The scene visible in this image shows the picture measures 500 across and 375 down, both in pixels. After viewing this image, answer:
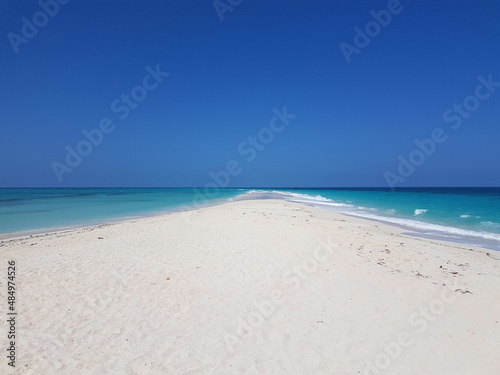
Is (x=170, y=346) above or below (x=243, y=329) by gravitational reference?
above

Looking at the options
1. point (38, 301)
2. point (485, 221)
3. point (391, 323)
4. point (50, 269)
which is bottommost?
point (485, 221)

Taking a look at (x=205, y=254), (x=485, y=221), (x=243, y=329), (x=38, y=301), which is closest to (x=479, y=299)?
(x=243, y=329)

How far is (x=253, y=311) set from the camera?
556 centimetres

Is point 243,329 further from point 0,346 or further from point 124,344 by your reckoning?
point 0,346

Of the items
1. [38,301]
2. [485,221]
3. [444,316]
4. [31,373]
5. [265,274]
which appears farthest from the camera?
[485,221]

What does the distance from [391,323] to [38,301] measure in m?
7.30

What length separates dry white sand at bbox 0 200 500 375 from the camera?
13.5 feet

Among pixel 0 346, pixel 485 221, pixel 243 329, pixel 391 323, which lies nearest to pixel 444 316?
pixel 391 323

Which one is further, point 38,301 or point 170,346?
point 38,301

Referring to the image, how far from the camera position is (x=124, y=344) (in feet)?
14.5

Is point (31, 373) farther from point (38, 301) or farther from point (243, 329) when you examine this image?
point (243, 329)

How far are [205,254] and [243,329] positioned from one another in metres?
4.51

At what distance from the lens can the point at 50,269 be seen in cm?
774

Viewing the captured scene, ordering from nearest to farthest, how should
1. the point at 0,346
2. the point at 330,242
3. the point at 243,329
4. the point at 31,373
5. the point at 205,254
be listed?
the point at 31,373
the point at 0,346
the point at 243,329
the point at 205,254
the point at 330,242
